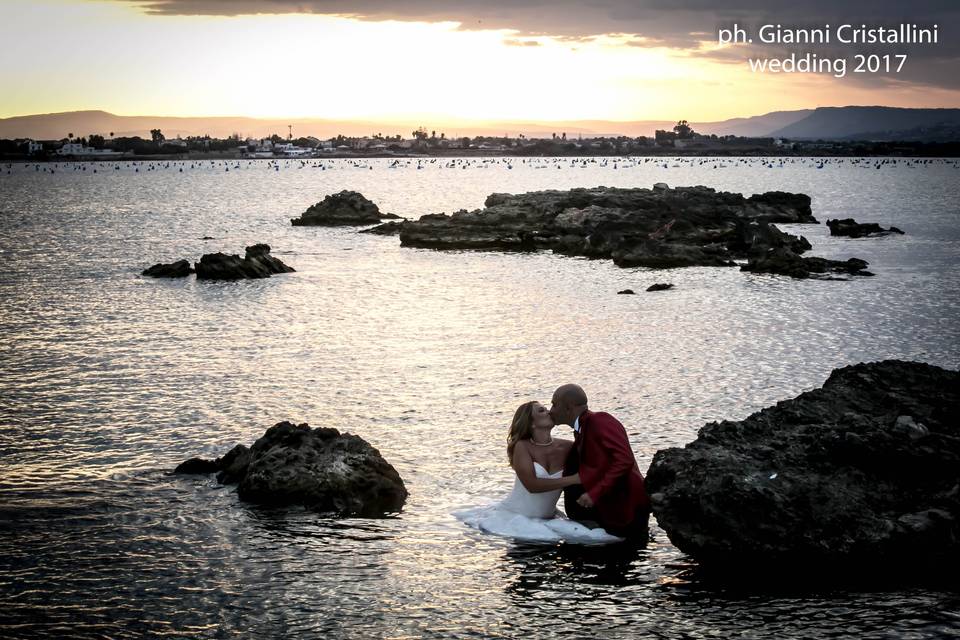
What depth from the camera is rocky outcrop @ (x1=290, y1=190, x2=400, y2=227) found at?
91.4 metres

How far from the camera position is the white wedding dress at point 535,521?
14.2 metres

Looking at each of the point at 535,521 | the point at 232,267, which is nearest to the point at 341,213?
the point at 232,267

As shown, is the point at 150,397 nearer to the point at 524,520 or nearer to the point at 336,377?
the point at 336,377

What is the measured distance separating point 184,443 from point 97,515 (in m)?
4.34

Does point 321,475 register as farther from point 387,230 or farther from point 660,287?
point 387,230

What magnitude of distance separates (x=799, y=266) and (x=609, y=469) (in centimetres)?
A: 4082

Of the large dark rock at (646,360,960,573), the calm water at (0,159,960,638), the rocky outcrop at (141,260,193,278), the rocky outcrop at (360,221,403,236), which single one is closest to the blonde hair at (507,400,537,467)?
the calm water at (0,159,960,638)

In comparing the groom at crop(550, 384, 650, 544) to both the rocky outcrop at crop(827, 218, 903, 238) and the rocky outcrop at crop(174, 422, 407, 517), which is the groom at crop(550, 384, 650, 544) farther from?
the rocky outcrop at crop(827, 218, 903, 238)

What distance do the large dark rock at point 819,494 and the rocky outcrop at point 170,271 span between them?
140 ft

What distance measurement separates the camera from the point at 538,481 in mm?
13992

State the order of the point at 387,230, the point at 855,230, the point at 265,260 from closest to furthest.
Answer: the point at 265,260
the point at 855,230
the point at 387,230

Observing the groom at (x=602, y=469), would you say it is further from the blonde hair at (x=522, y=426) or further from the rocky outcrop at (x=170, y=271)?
the rocky outcrop at (x=170, y=271)

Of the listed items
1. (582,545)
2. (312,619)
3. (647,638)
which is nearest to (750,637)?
(647,638)

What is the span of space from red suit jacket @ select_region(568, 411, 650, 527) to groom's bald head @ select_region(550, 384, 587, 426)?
25 cm
